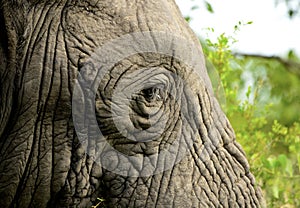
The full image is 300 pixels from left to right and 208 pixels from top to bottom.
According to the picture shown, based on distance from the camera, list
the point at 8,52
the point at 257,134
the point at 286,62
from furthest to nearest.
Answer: the point at 286,62 < the point at 257,134 < the point at 8,52

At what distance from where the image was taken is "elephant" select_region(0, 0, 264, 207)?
14.6 ft

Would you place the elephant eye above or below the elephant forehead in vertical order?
below

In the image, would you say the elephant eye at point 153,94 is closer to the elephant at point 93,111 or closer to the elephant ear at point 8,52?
the elephant at point 93,111

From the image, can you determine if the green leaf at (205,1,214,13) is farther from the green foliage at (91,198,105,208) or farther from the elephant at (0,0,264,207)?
the green foliage at (91,198,105,208)

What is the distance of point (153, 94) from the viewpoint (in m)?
4.54

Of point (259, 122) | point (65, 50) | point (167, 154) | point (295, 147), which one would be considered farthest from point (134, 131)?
point (259, 122)

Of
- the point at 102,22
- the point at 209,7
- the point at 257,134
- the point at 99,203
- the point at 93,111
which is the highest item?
the point at 209,7

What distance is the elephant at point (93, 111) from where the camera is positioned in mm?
4465

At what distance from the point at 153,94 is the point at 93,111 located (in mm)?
277

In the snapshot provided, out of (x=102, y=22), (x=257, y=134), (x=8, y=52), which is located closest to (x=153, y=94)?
(x=102, y=22)

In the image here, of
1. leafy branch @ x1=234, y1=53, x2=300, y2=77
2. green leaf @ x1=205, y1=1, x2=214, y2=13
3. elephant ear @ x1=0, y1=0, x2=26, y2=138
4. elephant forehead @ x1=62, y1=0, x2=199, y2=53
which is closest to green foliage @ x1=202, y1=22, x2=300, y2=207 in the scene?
green leaf @ x1=205, y1=1, x2=214, y2=13

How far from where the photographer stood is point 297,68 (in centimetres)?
848

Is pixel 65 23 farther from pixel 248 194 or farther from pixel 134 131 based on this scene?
pixel 248 194

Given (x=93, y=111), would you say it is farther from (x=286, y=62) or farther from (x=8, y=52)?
(x=286, y=62)
